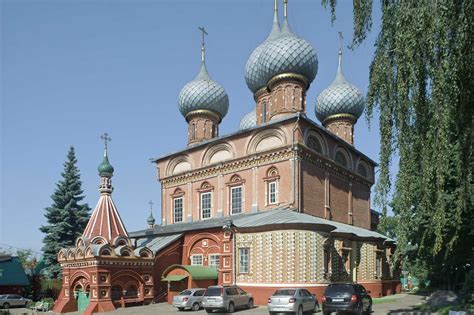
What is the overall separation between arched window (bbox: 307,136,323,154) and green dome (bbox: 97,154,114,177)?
11806 mm

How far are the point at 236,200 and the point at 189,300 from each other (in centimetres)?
906

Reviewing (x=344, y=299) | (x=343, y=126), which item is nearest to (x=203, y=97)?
(x=343, y=126)

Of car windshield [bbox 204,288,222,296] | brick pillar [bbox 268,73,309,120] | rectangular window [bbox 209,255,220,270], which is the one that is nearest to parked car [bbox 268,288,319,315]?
car windshield [bbox 204,288,222,296]

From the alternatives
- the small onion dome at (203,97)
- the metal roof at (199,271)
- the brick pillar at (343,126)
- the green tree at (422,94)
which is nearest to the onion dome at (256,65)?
the small onion dome at (203,97)

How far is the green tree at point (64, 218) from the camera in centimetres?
3338

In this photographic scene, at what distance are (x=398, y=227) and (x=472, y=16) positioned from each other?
18.8 feet

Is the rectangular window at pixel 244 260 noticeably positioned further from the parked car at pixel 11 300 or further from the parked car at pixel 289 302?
the parked car at pixel 11 300

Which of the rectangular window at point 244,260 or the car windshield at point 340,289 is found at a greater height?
the rectangular window at point 244,260

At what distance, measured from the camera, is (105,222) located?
82.7 ft

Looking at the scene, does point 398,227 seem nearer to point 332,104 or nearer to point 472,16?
point 472,16

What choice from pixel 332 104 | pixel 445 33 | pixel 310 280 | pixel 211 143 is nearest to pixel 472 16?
pixel 445 33

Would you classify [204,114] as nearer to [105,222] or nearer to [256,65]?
[256,65]

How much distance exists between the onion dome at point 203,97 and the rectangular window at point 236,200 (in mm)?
8659

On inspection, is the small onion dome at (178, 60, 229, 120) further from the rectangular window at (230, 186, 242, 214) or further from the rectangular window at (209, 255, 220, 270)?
the rectangular window at (209, 255, 220, 270)
